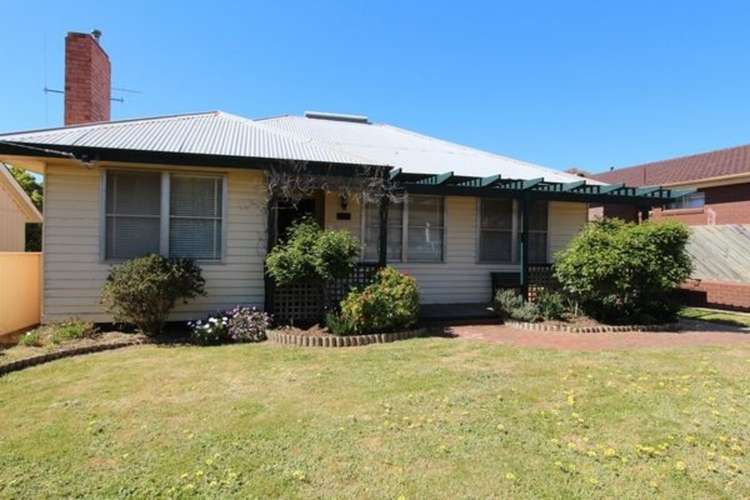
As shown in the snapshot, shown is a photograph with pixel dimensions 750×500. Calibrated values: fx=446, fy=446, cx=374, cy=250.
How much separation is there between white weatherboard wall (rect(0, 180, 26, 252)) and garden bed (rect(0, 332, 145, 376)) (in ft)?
29.5

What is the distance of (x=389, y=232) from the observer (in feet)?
34.3

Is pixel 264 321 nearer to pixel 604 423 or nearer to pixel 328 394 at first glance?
pixel 328 394

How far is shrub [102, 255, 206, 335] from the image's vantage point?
23.0 feet

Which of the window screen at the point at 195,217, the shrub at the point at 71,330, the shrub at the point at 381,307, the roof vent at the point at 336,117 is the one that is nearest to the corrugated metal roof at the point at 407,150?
the roof vent at the point at 336,117

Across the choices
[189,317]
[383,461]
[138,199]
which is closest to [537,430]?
[383,461]

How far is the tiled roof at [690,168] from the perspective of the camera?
18141mm

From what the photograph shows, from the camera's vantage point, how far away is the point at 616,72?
640 inches

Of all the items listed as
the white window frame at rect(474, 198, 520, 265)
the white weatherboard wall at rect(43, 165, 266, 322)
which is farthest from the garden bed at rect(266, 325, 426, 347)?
the white window frame at rect(474, 198, 520, 265)

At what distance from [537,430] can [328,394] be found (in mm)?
2130

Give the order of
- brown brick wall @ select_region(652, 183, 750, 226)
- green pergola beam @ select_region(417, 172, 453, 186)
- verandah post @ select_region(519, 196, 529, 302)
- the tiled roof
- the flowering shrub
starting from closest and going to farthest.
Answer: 1. the flowering shrub
2. green pergola beam @ select_region(417, 172, 453, 186)
3. verandah post @ select_region(519, 196, 529, 302)
4. brown brick wall @ select_region(652, 183, 750, 226)
5. the tiled roof

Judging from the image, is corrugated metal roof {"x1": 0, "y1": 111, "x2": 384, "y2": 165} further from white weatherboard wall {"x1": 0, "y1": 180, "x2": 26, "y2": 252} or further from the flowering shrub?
white weatherboard wall {"x1": 0, "y1": 180, "x2": 26, "y2": 252}

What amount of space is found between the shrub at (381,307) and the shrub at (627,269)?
3.62 m

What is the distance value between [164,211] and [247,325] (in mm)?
2562

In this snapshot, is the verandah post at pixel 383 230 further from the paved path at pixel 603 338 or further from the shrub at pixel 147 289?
the shrub at pixel 147 289
